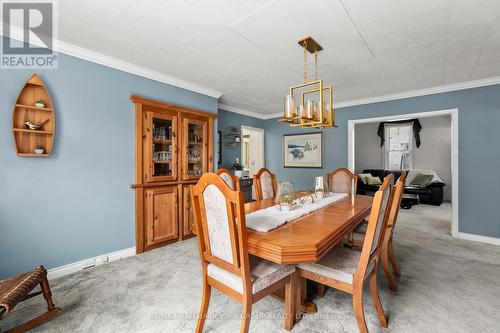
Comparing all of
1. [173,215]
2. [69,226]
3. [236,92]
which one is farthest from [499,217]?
[69,226]

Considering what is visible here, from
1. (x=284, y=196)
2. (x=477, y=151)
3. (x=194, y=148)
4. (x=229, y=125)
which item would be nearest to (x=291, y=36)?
(x=284, y=196)

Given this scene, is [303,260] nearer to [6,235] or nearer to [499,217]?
[6,235]

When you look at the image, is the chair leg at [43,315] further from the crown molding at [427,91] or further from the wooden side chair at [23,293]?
the crown molding at [427,91]

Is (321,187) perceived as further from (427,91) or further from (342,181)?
(427,91)

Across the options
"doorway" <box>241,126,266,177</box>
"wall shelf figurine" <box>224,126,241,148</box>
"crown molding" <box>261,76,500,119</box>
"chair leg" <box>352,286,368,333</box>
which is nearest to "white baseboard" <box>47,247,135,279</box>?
"chair leg" <box>352,286,368,333</box>

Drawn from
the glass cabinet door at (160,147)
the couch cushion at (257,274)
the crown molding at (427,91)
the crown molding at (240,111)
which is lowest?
the couch cushion at (257,274)

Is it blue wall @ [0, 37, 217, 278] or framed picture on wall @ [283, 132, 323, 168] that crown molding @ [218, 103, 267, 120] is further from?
blue wall @ [0, 37, 217, 278]

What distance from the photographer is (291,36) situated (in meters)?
2.16

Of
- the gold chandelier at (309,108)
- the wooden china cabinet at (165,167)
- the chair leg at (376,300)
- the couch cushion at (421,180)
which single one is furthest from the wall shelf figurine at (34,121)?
the couch cushion at (421,180)

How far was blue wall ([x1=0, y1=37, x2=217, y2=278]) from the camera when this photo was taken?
2094 mm

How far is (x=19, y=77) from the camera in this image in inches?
83.7

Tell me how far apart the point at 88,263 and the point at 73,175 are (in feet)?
3.27

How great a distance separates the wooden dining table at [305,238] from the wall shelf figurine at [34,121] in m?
2.14

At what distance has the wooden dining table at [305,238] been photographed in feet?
4.05
